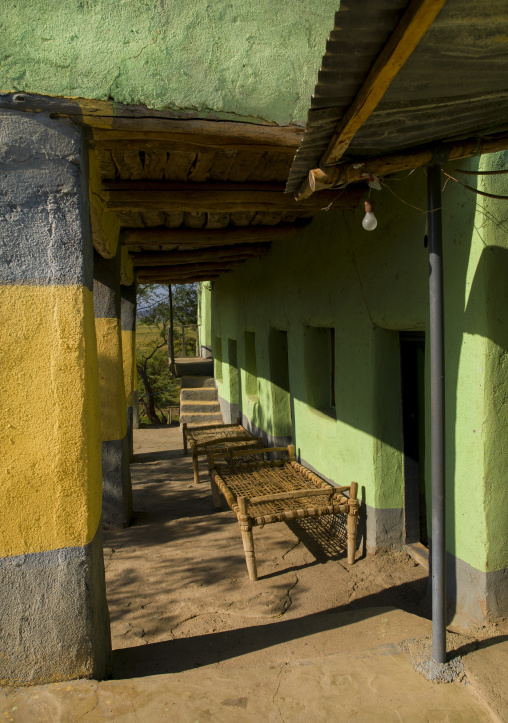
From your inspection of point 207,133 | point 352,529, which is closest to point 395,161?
point 207,133

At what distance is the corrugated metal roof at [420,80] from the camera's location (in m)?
1.52

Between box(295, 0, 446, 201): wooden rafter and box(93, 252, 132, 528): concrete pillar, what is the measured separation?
3515 mm

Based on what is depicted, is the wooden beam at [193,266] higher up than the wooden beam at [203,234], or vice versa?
the wooden beam at [193,266]

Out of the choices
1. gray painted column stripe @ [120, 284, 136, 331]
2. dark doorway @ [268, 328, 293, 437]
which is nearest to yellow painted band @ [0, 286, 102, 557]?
dark doorway @ [268, 328, 293, 437]

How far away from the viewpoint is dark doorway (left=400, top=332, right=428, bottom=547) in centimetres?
429

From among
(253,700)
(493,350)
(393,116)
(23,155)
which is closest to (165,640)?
(253,700)

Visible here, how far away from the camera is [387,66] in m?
1.62

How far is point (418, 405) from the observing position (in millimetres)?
4613

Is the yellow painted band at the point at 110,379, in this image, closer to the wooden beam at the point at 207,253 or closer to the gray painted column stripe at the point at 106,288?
the gray painted column stripe at the point at 106,288

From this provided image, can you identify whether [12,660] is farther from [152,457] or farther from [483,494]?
[152,457]

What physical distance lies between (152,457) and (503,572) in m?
7.37

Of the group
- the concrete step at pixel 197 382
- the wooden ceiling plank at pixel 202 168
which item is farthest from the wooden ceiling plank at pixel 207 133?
the concrete step at pixel 197 382

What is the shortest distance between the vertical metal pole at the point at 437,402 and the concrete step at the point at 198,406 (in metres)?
9.50

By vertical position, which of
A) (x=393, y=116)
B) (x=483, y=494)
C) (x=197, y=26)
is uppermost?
(x=197, y=26)
